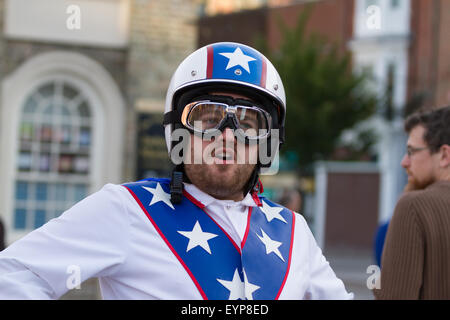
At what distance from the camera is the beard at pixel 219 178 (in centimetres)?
242

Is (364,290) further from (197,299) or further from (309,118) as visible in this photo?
(197,299)

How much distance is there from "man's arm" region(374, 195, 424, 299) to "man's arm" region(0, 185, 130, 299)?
140 cm

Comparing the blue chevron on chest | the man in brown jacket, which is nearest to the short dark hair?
the man in brown jacket

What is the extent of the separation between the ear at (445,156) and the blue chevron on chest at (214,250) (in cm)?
133

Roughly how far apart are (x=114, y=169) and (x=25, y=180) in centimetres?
147

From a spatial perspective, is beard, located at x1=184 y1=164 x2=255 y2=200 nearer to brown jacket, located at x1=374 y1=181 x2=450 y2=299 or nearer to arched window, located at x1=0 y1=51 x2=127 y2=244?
brown jacket, located at x1=374 y1=181 x2=450 y2=299

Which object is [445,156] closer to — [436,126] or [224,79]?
[436,126]

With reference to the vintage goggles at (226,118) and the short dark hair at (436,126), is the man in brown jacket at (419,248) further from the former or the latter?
the vintage goggles at (226,118)

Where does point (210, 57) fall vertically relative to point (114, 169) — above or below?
above

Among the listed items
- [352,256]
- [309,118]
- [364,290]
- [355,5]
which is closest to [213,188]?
[364,290]

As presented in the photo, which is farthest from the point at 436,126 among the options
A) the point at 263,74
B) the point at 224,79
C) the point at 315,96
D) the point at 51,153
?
the point at 315,96

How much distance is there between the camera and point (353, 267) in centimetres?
1659

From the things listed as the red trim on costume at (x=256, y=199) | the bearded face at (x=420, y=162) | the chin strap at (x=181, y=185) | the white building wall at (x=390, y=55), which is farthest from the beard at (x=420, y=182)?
the white building wall at (x=390, y=55)

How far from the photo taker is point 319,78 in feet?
62.2
